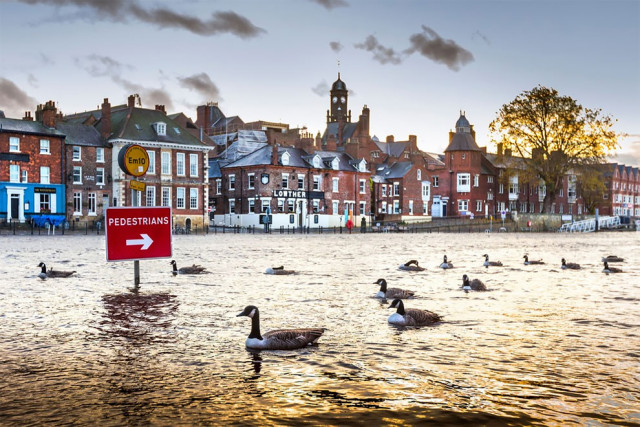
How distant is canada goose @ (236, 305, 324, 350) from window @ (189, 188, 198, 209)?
229ft

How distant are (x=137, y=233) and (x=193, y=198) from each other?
206 feet

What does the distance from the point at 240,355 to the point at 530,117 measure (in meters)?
74.7

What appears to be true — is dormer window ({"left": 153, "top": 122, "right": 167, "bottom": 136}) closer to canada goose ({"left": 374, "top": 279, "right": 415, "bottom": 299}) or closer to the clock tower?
canada goose ({"left": 374, "top": 279, "right": 415, "bottom": 299})

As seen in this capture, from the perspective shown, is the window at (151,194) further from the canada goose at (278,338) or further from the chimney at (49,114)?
the canada goose at (278,338)

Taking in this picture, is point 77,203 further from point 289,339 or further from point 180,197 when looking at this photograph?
point 289,339

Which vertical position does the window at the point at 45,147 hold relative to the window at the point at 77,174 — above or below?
above

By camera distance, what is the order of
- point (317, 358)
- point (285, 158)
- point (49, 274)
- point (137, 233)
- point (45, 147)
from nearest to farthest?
point (317, 358)
point (137, 233)
point (49, 274)
point (45, 147)
point (285, 158)

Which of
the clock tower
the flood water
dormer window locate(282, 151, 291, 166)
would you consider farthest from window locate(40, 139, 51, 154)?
the clock tower

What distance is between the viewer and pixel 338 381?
8.64m

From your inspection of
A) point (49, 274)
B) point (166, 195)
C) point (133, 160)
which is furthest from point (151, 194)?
point (133, 160)

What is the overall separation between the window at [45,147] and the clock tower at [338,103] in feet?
305

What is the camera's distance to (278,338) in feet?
34.6

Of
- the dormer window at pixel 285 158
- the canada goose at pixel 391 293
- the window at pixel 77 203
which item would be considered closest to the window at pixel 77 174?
the window at pixel 77 203

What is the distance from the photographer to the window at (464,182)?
359ft
